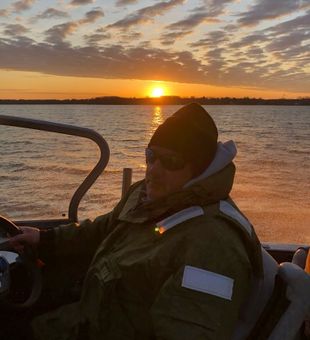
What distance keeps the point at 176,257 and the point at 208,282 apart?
0.60ft

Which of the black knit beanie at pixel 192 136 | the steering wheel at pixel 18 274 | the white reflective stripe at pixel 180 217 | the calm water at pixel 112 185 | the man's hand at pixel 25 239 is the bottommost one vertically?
the calm water at pixel 112 185

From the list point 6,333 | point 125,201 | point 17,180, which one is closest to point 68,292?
point 6,333

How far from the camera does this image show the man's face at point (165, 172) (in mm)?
1956

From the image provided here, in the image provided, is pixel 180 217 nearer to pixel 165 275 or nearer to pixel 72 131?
pixel 165 275

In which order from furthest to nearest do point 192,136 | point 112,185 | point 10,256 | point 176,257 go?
point 112,185
point 10,256
point 192,136
point 176,257

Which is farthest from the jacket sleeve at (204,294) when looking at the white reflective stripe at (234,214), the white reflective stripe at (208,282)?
the white reflective stripe at (234,214)

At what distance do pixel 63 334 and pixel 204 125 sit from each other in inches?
40.7

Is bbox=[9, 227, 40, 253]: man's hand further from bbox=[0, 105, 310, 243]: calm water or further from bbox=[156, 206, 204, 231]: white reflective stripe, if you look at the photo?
bbox=[0, 105, 310, 243]: calm water

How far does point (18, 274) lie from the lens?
240cm

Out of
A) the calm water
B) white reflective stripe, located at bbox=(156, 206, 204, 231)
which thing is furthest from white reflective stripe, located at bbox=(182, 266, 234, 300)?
the calm water

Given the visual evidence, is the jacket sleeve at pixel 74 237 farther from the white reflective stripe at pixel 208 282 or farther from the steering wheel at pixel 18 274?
the white reflective stripe at pixel 208 282

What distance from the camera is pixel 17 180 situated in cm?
1464

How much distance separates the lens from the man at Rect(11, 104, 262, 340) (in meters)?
1.54

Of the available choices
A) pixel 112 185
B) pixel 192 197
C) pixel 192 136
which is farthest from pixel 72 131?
pixel 112 185
